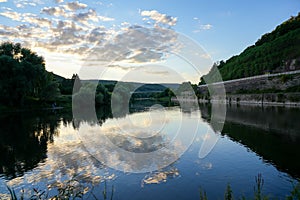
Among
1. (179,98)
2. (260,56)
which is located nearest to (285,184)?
(260,56)

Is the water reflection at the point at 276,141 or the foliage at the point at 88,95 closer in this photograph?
the water reflection at the point at 276,141

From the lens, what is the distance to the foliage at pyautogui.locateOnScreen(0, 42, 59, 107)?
50438 millimetres

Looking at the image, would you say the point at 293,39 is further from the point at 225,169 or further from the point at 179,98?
the point at 225,169

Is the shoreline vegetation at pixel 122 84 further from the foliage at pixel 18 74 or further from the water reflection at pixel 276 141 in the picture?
the water reflection at pixel 276 141

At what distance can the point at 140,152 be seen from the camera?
16.3 meters

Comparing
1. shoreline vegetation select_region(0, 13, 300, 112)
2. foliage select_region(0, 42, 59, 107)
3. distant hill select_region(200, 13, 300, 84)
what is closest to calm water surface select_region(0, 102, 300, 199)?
shoreline vegetation select_region(0, 13, 300, 112)

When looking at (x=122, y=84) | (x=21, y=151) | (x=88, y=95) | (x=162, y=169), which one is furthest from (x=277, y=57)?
(x=21, y=151)

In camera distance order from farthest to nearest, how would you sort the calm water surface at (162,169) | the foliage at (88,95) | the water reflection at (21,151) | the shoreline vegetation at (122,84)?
the foliage at (88,95), the shoreline vegetation at (122,84), the water reflection at (21,151), the calm water surface at (162,169)

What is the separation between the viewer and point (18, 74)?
51531mm

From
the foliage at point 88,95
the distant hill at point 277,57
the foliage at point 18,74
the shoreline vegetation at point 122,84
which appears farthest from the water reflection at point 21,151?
the distant hill at point 277,57

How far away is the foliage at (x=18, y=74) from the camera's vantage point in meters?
50.4

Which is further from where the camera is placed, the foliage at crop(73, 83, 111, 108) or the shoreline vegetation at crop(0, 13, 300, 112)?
the foliage at crop(73, 83, 111, 108)

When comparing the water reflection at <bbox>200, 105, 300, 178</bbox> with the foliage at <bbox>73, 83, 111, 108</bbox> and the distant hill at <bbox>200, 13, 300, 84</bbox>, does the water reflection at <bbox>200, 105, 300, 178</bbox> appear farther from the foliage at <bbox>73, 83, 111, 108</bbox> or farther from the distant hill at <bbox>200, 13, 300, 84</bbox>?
the foliage at <bbox>73, 83, 111, 108</bbox>

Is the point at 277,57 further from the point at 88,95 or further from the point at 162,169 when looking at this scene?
the point at 162,169
